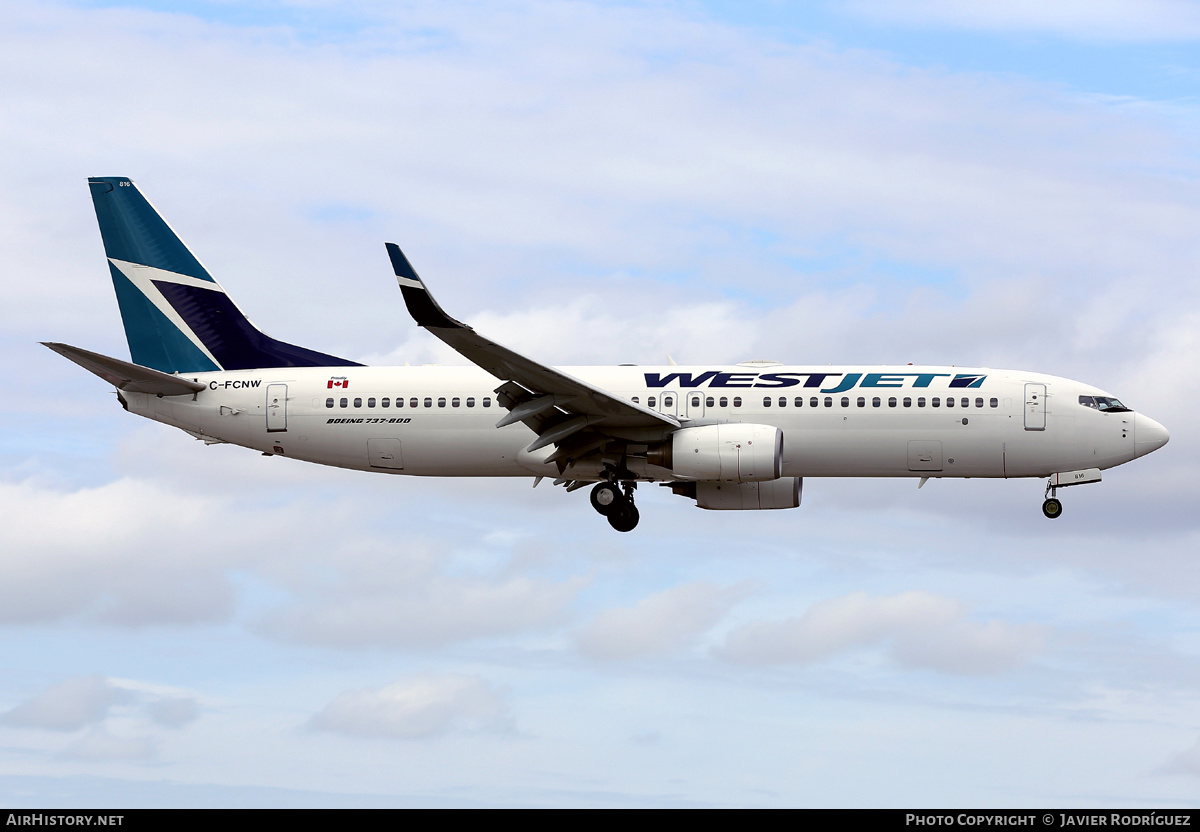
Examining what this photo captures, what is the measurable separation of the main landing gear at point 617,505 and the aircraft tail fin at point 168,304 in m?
8.28

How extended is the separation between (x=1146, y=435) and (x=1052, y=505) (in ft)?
9.90

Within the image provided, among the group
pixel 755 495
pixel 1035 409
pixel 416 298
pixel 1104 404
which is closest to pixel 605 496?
pixel 755 495

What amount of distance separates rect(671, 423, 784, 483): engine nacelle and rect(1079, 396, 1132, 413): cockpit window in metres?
8.31

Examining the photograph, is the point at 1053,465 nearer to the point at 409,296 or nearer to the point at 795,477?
the point at 795,477

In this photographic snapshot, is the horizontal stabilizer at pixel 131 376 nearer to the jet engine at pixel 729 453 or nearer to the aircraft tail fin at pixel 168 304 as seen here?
the aircraft tail fin at pixel 168 304

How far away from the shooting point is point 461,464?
35.5 metres

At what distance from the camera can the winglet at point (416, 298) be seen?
27358mm

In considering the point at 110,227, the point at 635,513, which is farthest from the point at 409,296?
the point at 110,227

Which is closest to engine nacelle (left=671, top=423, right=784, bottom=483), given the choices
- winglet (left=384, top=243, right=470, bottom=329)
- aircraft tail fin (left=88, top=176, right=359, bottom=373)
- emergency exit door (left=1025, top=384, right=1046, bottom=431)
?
emergency exit door (left=1025, top=384, right=1046, bottom=431)

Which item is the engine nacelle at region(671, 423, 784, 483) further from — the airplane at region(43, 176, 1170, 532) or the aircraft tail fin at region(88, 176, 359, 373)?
the aircraft tail fin at region(88, 176, 359, 373)

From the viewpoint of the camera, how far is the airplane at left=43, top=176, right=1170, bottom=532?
33125 mm

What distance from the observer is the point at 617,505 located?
3581 cm

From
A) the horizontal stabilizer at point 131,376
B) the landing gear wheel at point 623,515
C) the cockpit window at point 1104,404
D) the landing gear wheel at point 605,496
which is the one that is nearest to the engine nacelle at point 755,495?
the landing gear wheel at point 623,515

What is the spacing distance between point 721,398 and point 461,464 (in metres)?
7.32
